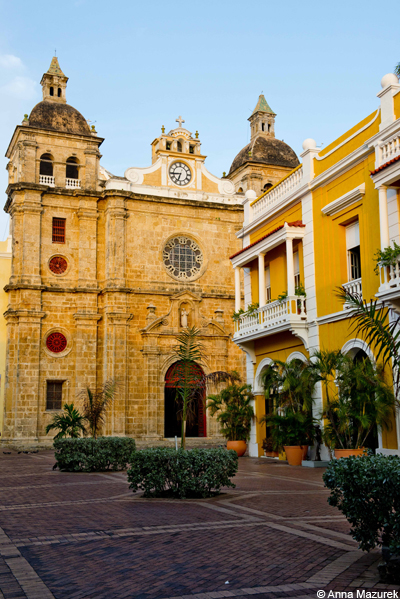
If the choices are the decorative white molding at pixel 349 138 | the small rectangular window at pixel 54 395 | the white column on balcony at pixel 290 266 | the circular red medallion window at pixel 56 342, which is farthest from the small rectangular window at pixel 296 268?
the small rectangular window at pixel 54 395

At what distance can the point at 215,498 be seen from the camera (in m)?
11.8

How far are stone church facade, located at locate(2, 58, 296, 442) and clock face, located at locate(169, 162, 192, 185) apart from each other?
6 centimetres

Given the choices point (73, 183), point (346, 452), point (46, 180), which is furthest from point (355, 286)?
point (46, 180)

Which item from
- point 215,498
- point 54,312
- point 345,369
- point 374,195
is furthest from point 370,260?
point 54,312

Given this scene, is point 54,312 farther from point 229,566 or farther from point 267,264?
point 229,566

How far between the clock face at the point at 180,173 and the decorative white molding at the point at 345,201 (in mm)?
17293

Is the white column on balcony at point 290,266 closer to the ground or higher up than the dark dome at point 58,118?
closer to the ground

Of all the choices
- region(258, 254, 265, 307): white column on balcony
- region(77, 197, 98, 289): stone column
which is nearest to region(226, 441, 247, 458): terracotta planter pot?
region(258, 254, 265, 307): white column on balcony

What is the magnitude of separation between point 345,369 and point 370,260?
2957 millimetres

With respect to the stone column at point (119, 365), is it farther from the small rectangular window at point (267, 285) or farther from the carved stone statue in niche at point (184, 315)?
the small rectangular window at point (267, 285)

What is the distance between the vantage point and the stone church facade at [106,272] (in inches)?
1195

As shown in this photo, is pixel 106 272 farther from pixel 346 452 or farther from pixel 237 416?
pixel 346 452

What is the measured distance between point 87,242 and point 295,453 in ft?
58.2

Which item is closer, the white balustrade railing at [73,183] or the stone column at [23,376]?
the stone column at [23,376]
